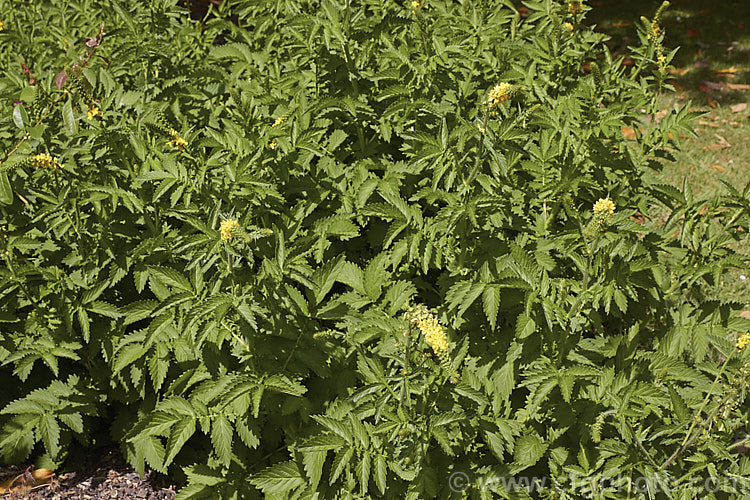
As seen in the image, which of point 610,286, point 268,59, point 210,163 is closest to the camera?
point 610,286

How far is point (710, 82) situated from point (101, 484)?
6.97 metres

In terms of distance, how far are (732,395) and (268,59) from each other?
2.67 metres

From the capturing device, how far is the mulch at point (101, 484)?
2818 millimetres

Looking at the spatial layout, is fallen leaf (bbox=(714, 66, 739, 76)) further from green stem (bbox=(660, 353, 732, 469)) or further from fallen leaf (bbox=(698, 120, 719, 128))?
green stem (bbox=(660, 353, 732, 469))

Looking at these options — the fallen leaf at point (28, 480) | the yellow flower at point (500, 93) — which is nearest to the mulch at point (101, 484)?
the fallen leaf at point (28, 480)

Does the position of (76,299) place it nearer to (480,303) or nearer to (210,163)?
(210,163)

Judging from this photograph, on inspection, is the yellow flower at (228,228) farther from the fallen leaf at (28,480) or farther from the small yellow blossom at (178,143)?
Answer: the fallen leaf at (28,480)

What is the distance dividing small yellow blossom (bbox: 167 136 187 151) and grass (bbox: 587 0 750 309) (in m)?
3.37

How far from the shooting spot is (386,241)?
8.21 feet

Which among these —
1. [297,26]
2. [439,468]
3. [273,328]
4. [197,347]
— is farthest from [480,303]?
[297,26]

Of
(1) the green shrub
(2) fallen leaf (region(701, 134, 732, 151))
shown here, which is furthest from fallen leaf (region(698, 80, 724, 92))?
(1) the green shrub

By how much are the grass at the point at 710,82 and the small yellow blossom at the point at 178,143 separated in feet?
11.1

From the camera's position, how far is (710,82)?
689 centimetres

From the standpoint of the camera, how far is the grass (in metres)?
5.25
